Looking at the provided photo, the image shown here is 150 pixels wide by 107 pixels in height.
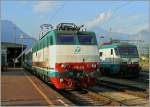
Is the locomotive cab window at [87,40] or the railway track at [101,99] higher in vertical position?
the locomotive cab window at [87,40]

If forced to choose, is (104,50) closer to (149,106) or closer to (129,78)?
(129,78)

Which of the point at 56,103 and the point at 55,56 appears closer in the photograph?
the point at 56,103

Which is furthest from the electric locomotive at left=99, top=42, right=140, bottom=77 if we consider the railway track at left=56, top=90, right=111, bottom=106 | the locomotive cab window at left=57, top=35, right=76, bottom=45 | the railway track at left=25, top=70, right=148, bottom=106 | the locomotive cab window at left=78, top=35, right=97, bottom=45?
the locomotive cab window at left=57, top=35, right=76, bottom=45

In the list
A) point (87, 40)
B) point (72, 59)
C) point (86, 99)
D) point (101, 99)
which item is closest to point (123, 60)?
point (87, 40)

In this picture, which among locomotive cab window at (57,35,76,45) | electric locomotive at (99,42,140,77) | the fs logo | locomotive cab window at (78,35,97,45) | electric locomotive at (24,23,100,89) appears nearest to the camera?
electric locomotive at (24,23,100,89)

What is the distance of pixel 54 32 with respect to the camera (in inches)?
800

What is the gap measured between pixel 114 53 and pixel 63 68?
50.6 ft

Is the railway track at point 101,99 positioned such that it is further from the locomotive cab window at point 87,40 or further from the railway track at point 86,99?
the locomotive cab window at point 87,40

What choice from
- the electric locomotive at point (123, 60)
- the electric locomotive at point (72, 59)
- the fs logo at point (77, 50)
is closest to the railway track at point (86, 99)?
the electric locomotive at point (72, 59)

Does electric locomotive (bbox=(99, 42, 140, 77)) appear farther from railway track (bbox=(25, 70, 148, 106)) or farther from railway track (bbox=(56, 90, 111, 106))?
railway track (bbox=(56, 90, 111, 106))

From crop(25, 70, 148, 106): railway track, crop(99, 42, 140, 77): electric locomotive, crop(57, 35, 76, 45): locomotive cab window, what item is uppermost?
crop(57, 35, 76, 45): locomotive cab window

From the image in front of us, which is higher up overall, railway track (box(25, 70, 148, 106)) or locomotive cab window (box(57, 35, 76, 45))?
locomotive cab window (box(57, 35, 76, 45))

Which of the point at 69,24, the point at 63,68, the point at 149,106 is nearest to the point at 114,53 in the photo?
the point at 69,24

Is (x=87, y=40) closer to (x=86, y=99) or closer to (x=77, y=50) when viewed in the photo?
(x=77, y=50)
